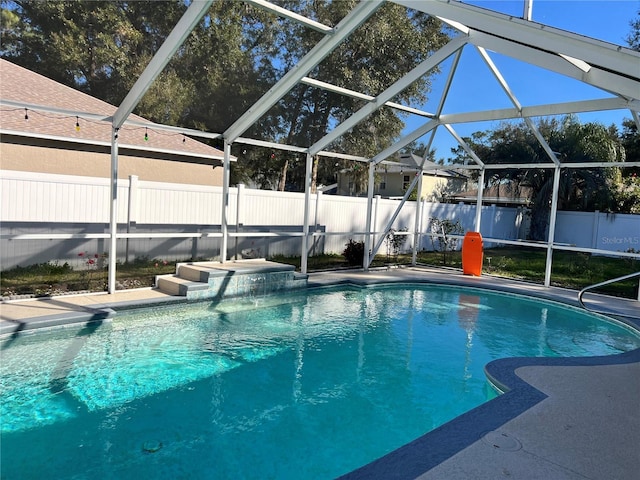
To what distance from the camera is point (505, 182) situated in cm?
2259

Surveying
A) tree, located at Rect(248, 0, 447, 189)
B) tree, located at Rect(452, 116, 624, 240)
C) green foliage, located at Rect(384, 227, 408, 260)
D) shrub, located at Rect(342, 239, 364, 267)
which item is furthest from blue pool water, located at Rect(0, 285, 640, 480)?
tree, located at Rect(452, 116, 624, 240)

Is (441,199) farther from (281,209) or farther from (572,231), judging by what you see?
(281,209)

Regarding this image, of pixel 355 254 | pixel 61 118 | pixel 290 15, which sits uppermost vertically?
pixel 290 15

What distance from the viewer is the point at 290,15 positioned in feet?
19.2

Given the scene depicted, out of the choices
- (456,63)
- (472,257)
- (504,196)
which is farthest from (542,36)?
(504,196)

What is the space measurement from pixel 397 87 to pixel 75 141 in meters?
6.62

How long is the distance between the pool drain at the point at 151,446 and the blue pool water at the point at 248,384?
1 cm

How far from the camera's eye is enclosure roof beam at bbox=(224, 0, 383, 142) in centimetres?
591

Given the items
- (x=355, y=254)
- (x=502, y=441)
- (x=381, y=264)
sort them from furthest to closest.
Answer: (x=381, y=264)
(x=355, y=254)
(x=502, y=441)

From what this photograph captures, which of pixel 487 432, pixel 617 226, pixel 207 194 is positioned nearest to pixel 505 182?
pixel 617 226

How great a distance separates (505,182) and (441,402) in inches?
799

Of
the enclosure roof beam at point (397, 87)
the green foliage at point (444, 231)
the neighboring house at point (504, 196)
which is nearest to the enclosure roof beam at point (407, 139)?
the enclosure roof beam at point (397, 87)

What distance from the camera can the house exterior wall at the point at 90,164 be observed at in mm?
9086

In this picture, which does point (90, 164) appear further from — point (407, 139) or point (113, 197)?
point (407, 139)
